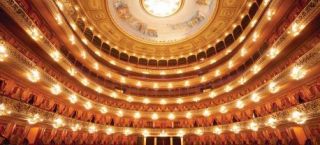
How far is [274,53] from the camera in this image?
10.8 metres

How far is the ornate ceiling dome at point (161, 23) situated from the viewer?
15.5 metres

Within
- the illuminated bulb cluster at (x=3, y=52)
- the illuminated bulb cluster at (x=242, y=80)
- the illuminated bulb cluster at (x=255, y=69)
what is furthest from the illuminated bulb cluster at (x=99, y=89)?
the illuminated bulb cluster at (x=255, y=69)

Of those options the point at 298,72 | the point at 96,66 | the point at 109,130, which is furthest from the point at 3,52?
the point at 298,72

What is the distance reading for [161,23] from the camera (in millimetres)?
18891

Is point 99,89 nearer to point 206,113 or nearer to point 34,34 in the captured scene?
point 34,34

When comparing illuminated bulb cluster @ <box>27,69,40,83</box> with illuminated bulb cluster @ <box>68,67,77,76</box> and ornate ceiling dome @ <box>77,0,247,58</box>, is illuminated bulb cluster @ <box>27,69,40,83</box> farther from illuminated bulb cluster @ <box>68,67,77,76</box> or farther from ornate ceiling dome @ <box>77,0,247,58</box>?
ornate ceiling dome @ <box>77,0,247,58</box>

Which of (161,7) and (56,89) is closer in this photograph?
(56,89)

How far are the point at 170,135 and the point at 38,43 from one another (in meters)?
12.9

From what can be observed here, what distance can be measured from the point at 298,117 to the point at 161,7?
1428 centimetres

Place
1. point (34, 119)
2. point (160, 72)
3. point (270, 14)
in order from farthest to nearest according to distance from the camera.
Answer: point (160, 72), point (270, 14), point (34, 119)

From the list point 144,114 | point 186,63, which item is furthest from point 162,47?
point 144,114

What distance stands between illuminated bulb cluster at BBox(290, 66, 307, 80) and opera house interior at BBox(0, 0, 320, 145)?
0.06 metres

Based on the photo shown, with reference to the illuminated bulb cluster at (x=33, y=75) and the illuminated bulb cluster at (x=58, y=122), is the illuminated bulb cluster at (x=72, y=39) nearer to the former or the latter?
the illuminated bulb cluster at (x=33, y=75)

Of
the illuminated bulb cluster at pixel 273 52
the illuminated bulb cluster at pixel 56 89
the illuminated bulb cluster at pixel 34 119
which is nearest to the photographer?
the illuminated bulb cluster at pixel 34 119
